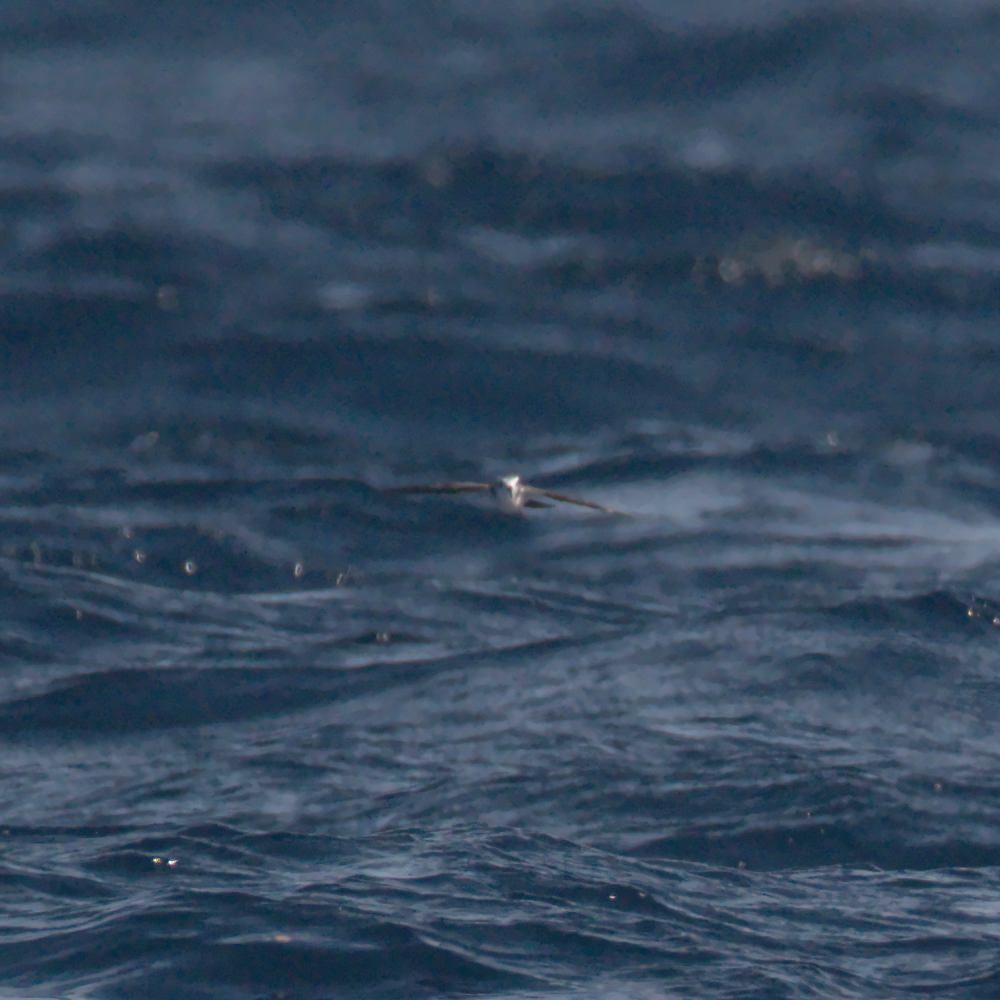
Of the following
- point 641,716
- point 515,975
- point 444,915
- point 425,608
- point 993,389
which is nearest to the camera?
point 515,975

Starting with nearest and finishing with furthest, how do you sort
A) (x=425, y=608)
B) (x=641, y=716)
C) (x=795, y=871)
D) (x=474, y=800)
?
(x=795, y=871) < (x=474, y=800) < (x=641, y=716) < (x=425, y=608)

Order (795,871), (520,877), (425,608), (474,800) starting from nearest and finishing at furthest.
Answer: (520,877) < (795,871) < (474,800) < (425,608)

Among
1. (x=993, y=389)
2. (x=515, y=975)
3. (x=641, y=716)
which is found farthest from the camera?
(x=993, y=389)

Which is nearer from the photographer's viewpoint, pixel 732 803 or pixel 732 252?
pixel 732 803

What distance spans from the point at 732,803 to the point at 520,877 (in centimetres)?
589

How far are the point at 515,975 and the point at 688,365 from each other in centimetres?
2100

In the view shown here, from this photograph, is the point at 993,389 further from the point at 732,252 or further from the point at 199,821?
the point at 199,821

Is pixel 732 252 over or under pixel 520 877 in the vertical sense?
over

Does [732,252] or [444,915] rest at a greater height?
[732,252]

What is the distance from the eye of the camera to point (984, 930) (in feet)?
75.0

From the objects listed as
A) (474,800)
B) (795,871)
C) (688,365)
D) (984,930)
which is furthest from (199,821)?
(688,365)

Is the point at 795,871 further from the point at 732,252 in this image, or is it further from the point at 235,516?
the point at 732,252

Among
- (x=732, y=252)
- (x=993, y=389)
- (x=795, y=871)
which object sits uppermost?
(x=732, y=252)

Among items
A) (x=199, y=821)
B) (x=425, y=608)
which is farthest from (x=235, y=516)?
(x=199, y=821)
